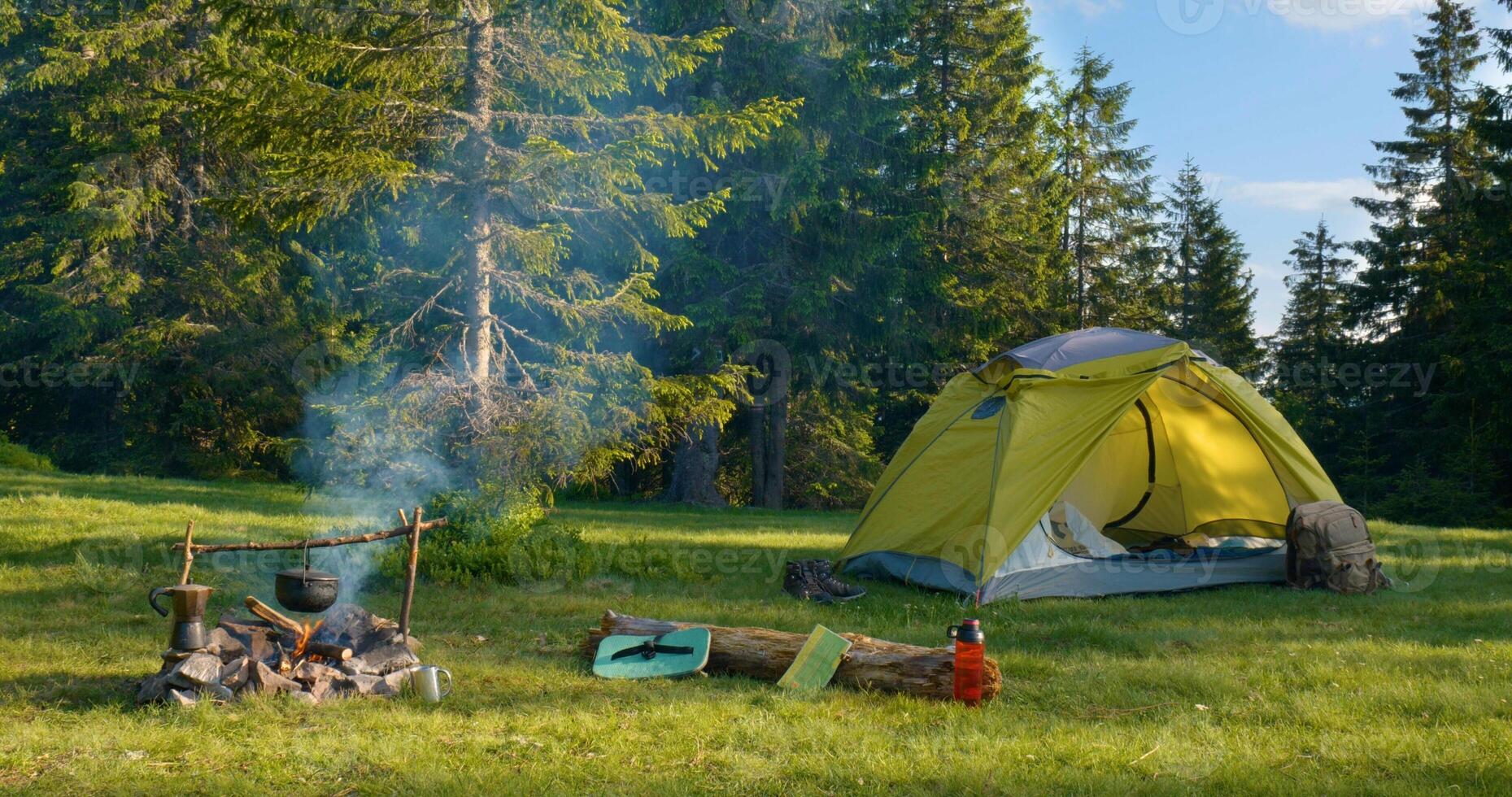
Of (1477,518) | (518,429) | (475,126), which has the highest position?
(475,126)

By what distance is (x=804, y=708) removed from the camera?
4.93m

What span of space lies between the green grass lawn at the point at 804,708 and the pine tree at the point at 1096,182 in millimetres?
14371

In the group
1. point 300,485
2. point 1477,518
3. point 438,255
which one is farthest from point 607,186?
point 1477,518

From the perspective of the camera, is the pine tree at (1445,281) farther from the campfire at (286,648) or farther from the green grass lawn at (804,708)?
the campfire at (286,648)

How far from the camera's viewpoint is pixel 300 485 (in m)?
10.0

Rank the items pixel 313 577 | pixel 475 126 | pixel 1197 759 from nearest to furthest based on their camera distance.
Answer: pixel 1197 759
pixel 313 577
pixel 475 126

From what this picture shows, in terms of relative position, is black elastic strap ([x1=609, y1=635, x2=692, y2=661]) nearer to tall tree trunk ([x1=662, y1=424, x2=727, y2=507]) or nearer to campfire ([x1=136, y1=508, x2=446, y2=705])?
campfire ([x1=136, y1=508, x2=446, y2=705])

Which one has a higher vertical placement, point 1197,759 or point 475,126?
point 475,126

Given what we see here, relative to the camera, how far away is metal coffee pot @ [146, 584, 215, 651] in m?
5.01

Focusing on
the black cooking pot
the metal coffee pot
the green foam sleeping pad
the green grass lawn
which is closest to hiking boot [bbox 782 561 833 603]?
the green grass lawn

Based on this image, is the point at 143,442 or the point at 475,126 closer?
the point at 475,126

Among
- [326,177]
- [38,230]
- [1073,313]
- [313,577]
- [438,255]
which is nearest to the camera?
[313,577]

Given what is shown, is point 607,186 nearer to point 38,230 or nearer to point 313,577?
point 313,577

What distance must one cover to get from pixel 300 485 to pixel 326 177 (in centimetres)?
304
